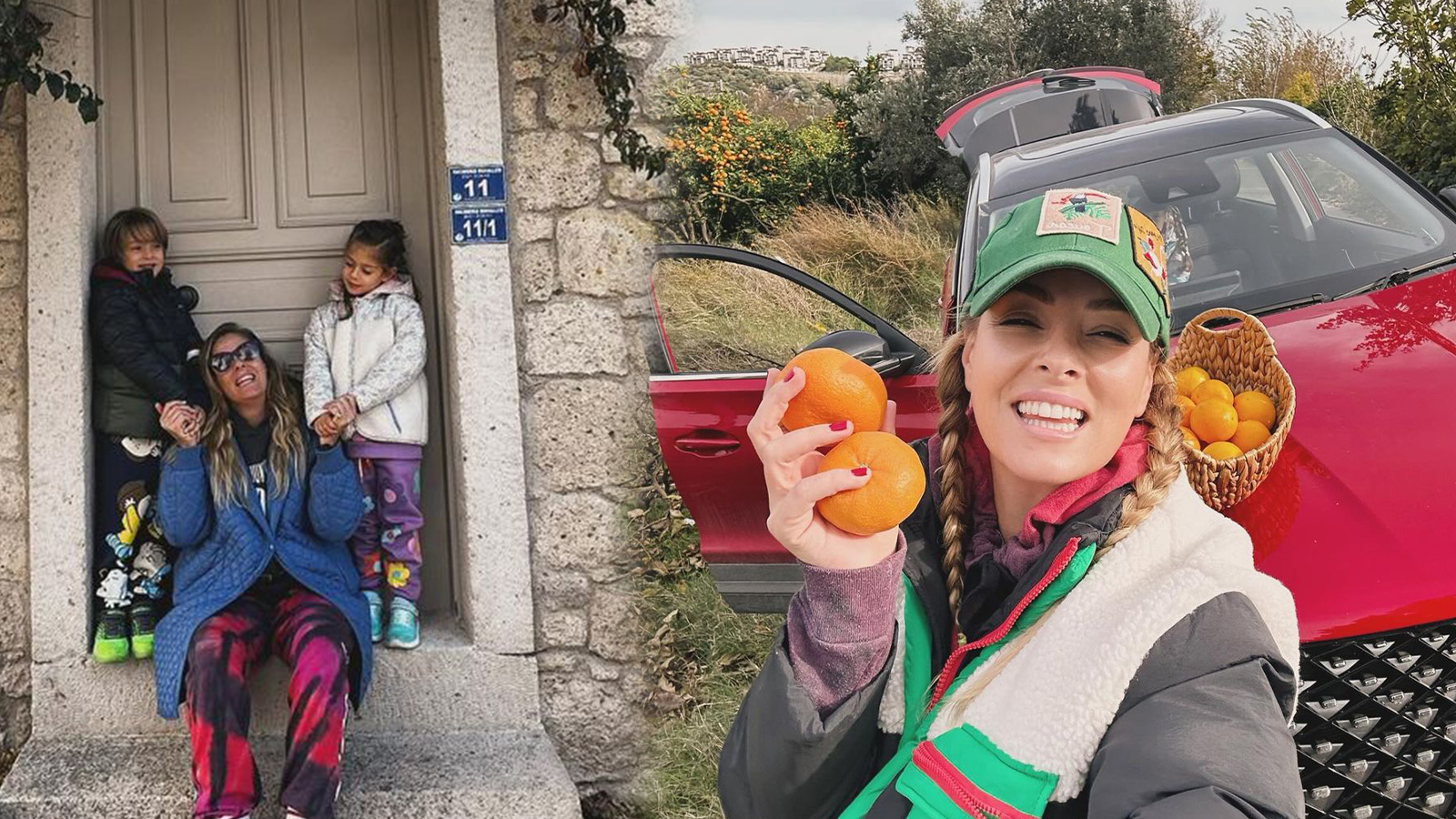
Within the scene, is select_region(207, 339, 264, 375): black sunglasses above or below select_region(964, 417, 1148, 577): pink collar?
above

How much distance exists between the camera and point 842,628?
4.33 ft

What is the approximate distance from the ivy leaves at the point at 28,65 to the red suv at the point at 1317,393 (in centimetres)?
183

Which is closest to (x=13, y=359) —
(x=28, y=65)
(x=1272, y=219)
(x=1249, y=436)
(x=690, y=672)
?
(x=28, y=65)

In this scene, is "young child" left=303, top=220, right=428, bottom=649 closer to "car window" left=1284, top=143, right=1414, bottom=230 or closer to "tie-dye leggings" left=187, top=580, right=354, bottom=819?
"tie-dye leggings" left=187, top=580, right=354, bottom=819

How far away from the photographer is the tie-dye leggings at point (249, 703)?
3.53m

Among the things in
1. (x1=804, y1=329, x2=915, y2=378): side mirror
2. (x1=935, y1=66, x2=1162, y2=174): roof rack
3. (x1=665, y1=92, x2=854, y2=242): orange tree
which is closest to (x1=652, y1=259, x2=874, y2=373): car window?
(x1=665, y1=92, x2=854, y2=242): orange tree

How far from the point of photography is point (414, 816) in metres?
3.86

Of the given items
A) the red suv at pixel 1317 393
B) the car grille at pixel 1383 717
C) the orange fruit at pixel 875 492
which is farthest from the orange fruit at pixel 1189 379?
the orange fruit at pixel 875 492

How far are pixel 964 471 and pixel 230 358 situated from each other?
3.14 metres

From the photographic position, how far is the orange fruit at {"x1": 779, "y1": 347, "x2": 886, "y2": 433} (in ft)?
4.61

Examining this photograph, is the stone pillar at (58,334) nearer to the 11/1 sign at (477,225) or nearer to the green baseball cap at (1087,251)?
the 11/1 sign at (477,225)

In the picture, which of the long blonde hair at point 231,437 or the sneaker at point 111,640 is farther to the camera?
the sneaker at point 111,640

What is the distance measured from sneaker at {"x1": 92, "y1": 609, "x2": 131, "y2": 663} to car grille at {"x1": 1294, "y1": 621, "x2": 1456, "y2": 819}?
3.55 metres

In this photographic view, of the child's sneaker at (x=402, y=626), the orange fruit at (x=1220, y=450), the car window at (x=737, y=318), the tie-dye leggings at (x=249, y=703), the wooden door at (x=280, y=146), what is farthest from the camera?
the car window at (x=737, y=318)
